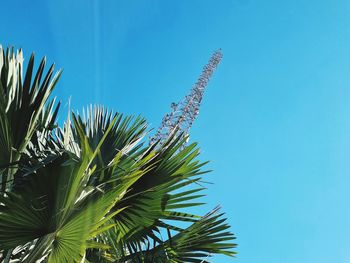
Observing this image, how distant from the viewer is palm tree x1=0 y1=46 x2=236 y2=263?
328cm

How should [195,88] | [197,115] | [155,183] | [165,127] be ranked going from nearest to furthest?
[155,183], [165,127], [197,115], [195,88]

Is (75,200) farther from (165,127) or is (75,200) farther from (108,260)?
(165,127)

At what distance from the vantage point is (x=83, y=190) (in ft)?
11.2

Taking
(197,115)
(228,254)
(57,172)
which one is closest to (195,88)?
(197,115)

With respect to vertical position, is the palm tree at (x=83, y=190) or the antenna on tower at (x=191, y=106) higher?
the antenna on tower at (x=191, y=106)

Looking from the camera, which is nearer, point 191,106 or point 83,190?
point 83,190

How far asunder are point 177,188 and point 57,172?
132 centimetres

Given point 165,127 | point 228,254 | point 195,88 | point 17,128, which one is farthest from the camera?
point 195,88

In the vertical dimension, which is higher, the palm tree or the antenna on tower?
the antenna on tower

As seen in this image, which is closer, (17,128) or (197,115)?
(17,128)

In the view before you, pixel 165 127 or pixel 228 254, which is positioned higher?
pixel 165 127

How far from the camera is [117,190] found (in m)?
3.33

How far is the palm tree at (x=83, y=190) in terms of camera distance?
10.8ft

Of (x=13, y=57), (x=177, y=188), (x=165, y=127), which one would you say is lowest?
(x=177, y=188)
